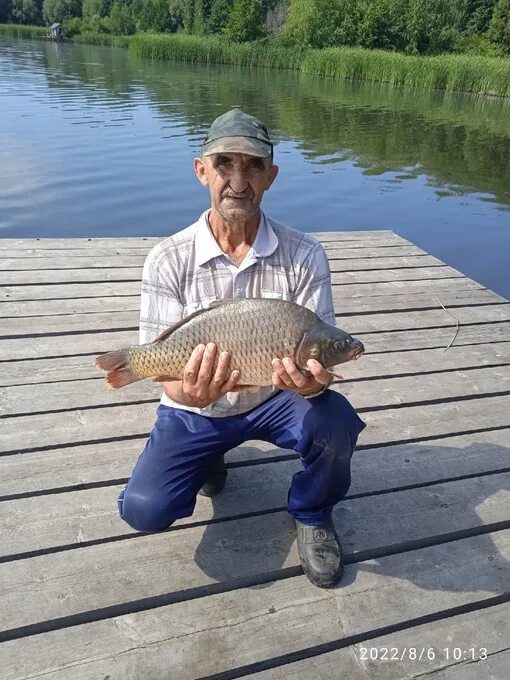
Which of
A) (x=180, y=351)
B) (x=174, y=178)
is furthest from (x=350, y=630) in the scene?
(x=174, y=178)

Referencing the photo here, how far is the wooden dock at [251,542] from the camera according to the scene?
1863 millimetres

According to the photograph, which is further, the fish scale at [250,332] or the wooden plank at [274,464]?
the wooden plank at [274,464]

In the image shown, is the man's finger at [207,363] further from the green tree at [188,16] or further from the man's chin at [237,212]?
the green tree at [188,16]

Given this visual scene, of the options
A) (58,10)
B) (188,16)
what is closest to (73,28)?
(58,10)

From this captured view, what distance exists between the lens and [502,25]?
40344 millimetres

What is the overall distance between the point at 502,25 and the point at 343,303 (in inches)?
1773

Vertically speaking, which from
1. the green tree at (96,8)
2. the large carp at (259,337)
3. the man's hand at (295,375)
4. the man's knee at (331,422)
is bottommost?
the green tree at (96,8)

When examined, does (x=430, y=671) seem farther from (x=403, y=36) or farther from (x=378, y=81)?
(x=403, y=36)

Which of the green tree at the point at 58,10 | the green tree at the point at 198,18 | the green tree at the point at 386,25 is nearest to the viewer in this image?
the green tree at the point at 386,25

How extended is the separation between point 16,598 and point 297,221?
8444mm

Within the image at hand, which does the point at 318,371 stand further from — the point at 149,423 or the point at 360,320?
the point at 360,320

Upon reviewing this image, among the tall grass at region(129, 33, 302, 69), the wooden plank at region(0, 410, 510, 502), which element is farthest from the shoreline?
the wooden plank at region(0, 410, 510, 502)

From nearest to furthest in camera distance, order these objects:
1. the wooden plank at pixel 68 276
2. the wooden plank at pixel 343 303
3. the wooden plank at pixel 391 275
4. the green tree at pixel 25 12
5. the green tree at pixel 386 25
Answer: the wooden plank at pixel 343 303
the wooden plank at pixel 68 276
the wooden plank at pixel 391 275
the green tree at pixel 386 25
the green tree at pixel 25 12

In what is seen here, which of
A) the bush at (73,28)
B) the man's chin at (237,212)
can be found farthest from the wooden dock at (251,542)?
the bush at (73,28)
